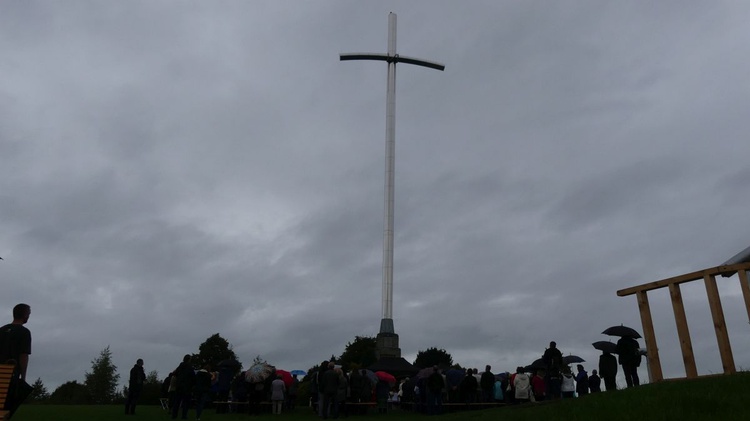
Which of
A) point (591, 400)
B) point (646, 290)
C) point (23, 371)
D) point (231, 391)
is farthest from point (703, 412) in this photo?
point (231, 391)

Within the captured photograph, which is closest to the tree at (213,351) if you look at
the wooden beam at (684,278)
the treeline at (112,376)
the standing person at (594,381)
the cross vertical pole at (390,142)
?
the treeline at (112,376)

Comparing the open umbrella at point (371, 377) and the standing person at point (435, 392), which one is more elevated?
the open umbrella at point (371, 377)

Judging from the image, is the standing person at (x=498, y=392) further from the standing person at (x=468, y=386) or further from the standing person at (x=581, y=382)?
the standing person at (x=581, y=382)

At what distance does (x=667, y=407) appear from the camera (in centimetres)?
1130

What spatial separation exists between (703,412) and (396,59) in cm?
5227

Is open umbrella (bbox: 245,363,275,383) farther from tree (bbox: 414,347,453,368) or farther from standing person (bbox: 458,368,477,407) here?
tree (bbox: 414,347,453,368)

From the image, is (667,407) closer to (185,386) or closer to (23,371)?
(23,371)

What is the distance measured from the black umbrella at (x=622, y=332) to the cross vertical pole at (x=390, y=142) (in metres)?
30.9

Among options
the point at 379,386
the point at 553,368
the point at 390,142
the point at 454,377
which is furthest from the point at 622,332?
the point at 390,142

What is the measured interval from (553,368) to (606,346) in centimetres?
196

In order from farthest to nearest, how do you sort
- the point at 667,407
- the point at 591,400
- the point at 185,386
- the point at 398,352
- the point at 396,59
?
the point at 396,59, the point at 398,352, the point at 185,386, the point at 591,400, the point at 667,407

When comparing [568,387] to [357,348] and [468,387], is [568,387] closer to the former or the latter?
[468,387]

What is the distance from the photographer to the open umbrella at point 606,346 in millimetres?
20600

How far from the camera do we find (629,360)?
1912 centimetres
